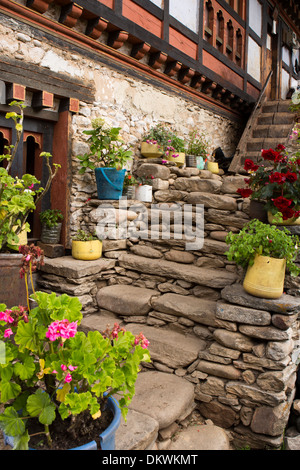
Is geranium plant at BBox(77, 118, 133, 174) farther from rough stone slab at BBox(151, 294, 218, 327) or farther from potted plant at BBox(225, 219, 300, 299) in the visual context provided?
potted plant at BBox(225, 219, 300, 299)

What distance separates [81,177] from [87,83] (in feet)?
3.82

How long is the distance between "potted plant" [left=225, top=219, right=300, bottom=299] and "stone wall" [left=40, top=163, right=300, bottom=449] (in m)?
0.11

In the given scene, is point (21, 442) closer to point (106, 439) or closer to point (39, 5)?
point (106, 439)

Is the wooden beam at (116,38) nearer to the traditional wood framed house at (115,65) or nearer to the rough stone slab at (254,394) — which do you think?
the traditional wood framed house at (115,65)

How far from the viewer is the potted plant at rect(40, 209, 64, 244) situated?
176 inches

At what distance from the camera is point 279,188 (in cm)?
358

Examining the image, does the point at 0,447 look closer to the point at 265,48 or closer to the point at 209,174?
the point at 209,174

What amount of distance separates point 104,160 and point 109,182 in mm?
364

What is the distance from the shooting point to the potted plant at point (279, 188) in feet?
11.0

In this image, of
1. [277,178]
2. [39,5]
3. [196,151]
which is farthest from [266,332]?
[196,151]

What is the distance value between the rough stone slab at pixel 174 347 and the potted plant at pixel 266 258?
0.71 m

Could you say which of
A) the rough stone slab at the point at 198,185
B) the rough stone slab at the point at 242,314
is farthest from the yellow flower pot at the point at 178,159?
the rough stone slab at the point at 242,314

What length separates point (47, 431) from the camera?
1798 millimetres

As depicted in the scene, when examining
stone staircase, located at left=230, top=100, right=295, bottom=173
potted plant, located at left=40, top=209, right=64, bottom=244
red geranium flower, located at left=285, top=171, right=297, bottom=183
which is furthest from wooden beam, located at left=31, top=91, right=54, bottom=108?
stone staircase, located at left=230, top=100, right=295, bottom=173
